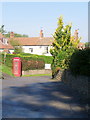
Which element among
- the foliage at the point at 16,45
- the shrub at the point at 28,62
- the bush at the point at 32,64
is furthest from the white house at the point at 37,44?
the shrub at the point at 28,62

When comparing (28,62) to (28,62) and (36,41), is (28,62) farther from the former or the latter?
(36,41)

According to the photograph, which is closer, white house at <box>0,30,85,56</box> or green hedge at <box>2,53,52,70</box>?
green hedge at <box>2,53,52,70</box>

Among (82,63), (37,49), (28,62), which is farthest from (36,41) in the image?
(82,63)

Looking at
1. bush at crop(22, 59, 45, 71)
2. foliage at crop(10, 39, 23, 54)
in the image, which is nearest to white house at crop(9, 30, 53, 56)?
foliage at crop(10, 39, 23, 54)

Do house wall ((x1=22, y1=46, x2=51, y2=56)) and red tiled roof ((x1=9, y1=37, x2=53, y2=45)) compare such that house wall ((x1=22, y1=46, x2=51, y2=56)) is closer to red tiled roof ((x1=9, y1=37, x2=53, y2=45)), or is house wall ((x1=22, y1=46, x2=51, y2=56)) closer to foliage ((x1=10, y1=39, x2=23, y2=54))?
red tiled roof ((x1=9, y1=37, x2=53, y2=45))

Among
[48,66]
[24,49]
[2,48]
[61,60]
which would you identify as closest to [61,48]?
[61,60]

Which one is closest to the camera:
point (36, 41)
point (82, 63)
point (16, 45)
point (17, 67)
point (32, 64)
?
point (82, 63)

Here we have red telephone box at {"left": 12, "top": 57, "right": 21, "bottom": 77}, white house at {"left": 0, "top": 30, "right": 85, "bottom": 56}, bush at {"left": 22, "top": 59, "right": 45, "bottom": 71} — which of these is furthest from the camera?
white house at {"left": 0, "top": 30, "right": 85, "bottom": 56}

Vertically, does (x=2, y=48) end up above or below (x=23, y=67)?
above

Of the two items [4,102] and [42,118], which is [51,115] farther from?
[4,102]

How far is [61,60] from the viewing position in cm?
2827

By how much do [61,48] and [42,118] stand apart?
2393 centimetres

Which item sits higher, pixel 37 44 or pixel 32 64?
pixel 37 44

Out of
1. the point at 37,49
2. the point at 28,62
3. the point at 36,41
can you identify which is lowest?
the point at 28,62
